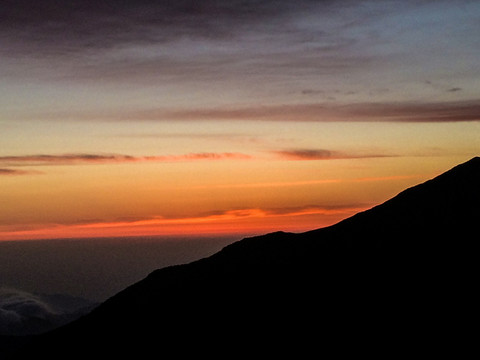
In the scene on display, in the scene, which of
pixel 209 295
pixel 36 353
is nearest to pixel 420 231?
pixel 209 295

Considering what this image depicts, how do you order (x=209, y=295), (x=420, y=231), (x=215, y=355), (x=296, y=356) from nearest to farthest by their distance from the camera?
(x=296, y=356)
(x=215, y=355)
(x=420, y=231)
(x=209, y=295)

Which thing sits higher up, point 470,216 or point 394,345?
point 470,216

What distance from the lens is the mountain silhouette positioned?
96.0m

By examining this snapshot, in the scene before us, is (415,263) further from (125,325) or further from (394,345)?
(125,325)

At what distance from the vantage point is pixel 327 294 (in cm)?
11094

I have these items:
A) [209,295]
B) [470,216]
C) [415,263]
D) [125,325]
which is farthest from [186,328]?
[470,216]

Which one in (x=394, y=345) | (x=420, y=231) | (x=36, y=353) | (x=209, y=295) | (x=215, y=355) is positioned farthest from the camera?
(x=36, y=353)

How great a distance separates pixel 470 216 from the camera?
110 metres

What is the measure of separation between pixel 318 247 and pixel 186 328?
90.9 feet

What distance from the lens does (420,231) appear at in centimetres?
11531

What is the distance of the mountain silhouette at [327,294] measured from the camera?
315ft

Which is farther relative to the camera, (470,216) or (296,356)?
(470,216)

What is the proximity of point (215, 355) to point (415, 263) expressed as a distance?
1321 inches

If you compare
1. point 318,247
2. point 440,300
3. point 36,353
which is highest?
point 318,247
